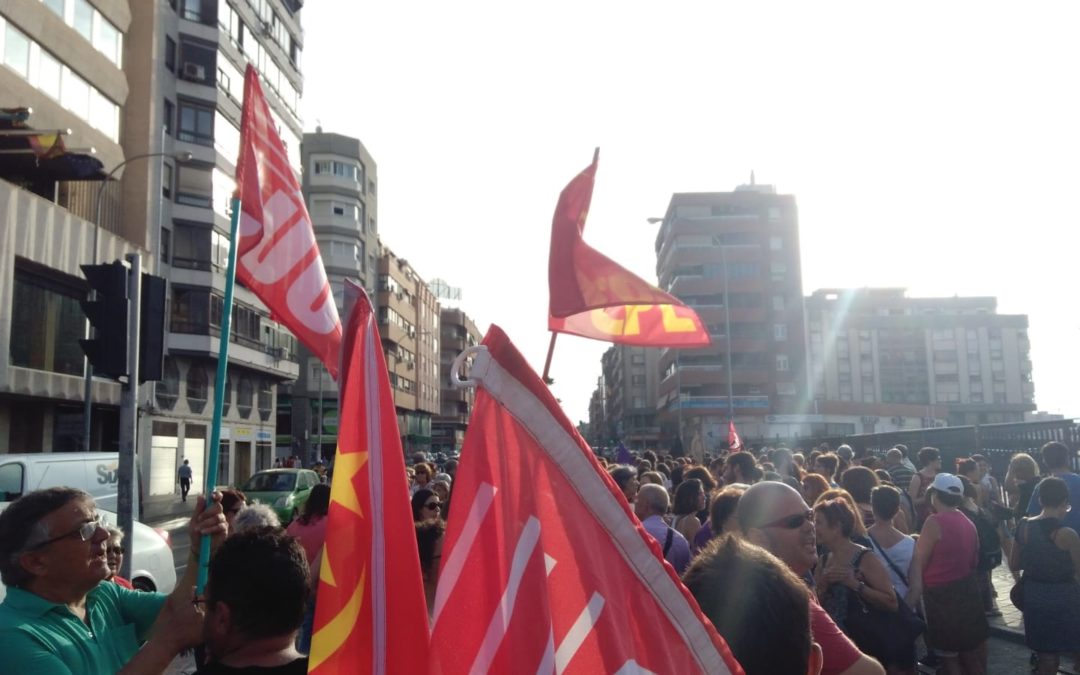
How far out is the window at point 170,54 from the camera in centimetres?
3531

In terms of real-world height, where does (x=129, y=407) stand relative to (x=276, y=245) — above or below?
below

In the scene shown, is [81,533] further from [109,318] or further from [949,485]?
[949,485]

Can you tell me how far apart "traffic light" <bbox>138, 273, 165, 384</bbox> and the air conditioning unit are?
32.9m

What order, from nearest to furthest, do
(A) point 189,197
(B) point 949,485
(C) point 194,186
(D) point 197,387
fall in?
(B) point 949,485, (A) point 189,197, (C) point 194,186, (D) point 197,387

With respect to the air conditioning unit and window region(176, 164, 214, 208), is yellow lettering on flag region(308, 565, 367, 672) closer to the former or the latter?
window region(176, 164, 214, 208)

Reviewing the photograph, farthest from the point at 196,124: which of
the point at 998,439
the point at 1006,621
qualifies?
the point at 1006,621

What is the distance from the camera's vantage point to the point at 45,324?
2689cm

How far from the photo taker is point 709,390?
74188 mm

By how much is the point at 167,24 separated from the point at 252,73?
1346 inches

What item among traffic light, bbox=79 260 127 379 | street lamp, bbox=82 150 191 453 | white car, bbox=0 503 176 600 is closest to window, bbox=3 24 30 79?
street lamp, bbox=82 150 191 453

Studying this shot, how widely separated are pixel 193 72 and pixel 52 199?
35.7ft

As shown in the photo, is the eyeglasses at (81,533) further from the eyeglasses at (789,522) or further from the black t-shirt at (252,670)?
the eyeglasses at (789,522)

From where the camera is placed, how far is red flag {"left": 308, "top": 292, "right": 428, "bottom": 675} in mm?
2830

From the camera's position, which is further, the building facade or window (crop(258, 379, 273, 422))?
window (crop(258, 379, 273, 422))
